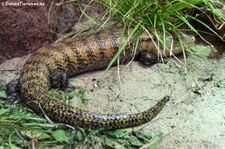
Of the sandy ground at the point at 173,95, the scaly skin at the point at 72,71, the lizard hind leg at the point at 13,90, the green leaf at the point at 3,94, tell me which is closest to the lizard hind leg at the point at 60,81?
the scaly skin at the point at 72,71

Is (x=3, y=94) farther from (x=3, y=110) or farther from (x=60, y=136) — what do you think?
(x=60, y=136)

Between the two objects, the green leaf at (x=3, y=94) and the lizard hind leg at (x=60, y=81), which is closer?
the green leaf at (x=3, y=94)

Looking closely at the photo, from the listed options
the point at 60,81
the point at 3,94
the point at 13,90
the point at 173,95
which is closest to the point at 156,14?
the point at 173,95

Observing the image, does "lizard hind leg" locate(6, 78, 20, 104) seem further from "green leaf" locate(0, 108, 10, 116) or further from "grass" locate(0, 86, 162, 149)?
"grass" locate(0, 86, 162, 149)

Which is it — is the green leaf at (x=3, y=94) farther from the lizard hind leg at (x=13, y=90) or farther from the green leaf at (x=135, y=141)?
the green leaf at (x=135, y=141)

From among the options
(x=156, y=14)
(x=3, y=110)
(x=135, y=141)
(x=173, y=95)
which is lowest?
(x=135, y=141)

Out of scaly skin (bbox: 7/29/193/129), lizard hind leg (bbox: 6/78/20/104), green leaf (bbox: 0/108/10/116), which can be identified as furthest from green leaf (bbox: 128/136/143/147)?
lizard hind leg (bbox: 6/78/20/104)
